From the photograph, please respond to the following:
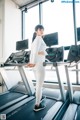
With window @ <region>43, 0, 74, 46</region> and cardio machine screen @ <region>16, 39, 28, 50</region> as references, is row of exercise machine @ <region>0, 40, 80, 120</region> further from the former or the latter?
window @ <region>43, 0, 74, 46</region>

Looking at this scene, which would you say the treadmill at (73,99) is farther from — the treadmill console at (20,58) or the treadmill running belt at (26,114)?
the treadmill console at (20,58)

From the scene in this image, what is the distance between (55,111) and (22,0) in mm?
4166

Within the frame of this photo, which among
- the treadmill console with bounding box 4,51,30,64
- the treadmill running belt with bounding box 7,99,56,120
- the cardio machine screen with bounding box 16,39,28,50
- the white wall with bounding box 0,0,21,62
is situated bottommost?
the treadmill running belt with bounding box 7,99,56,120

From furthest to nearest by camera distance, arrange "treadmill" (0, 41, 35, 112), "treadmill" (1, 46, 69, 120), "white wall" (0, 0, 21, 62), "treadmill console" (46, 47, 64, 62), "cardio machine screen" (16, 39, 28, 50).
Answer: "white wall" (0, 0, 21, 62) → "cardio machine screen" (16, 39, 28, 50) → "treadmill" (0, 41, 35, 112) → "treadmill console" (46, 47, 64, 62) → "treadmill" (1, 46, 69, 120)

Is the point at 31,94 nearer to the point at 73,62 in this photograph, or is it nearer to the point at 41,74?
the point at 41,74

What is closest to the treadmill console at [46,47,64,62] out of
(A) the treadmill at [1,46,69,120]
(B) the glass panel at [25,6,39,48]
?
(A) the treadmill at [1,46,69,120]

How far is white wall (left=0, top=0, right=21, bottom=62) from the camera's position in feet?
15.9

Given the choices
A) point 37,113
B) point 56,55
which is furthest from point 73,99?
point 56,55

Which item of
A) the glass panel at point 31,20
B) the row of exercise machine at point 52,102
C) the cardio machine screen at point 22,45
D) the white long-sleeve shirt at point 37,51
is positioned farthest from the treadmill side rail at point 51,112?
the glass panel at point 31,20

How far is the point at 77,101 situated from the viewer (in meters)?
3.05

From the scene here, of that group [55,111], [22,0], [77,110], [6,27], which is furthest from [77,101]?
[22,0]

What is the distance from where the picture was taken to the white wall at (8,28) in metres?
4.86

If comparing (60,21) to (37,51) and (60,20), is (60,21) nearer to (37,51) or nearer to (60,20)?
(60,20)

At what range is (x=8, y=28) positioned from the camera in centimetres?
502
